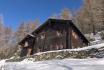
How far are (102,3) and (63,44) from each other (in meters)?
18.6

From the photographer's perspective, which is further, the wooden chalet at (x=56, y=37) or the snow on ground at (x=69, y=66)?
the wooden chalet at (x=56, y=37)

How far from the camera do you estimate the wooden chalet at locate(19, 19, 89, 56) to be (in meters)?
40.1

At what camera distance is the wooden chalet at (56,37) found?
4006 centimetres

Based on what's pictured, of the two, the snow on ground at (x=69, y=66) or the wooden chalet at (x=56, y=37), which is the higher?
the wooden chalet at (x=56, y=37)

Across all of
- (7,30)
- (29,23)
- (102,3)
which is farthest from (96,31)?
(7,30)

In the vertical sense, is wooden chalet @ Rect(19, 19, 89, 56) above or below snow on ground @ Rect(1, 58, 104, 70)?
above

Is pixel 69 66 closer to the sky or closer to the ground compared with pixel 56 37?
closer to the ground

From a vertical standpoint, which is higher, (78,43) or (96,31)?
(96,31)

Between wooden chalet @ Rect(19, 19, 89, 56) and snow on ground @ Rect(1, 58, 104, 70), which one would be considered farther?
wooden chalet @ Rect(19, 19, 89, 56)

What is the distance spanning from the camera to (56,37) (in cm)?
4147

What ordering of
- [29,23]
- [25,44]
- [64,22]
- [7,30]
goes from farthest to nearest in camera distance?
1. [7,30]
2. [29,23]
3. [25,44]
4. [64,22]

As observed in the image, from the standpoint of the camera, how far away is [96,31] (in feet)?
243

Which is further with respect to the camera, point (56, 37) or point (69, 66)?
point (56, 37)

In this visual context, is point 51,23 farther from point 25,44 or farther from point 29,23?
point 29,23
